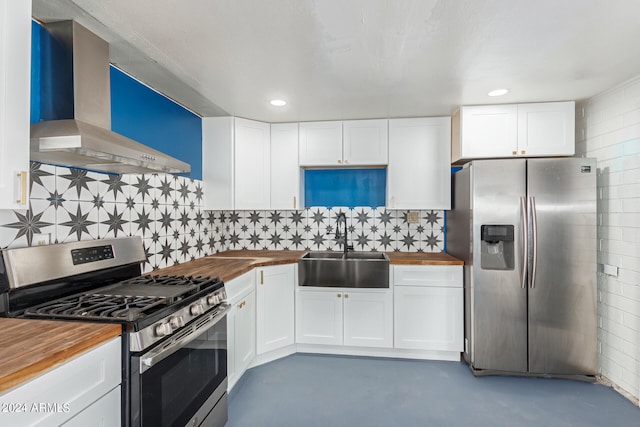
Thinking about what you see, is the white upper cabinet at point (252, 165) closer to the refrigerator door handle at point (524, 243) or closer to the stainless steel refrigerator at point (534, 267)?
the stainless steel refrigerator at point (534, 267)

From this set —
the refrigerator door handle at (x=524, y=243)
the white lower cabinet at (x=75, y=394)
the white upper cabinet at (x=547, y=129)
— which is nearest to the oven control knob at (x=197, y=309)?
the white lower cabinet at (x=75, y=394)

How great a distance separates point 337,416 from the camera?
1.94 meters

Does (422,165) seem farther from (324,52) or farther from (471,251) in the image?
(324,52)

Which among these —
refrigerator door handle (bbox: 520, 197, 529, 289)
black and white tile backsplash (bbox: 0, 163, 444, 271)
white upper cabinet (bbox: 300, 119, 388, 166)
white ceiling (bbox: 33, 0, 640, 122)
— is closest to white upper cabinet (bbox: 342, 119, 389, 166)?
white upper cabinet (bbox: 300, 119, 388, 166)

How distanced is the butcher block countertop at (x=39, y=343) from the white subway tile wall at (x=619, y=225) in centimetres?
315

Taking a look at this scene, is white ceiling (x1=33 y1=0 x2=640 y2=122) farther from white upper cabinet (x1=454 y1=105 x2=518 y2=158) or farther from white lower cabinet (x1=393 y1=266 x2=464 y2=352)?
white lower cabinet (x1=393 y1=266 x2=464 y2=352)

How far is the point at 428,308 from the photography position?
2.64 meters

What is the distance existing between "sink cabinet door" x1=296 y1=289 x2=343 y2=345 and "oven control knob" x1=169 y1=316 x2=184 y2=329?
146 centimetres

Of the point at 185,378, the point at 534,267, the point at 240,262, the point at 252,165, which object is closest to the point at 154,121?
the point at 252,165

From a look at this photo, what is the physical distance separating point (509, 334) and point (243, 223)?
2.72m

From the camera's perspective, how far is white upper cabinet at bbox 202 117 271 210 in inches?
113

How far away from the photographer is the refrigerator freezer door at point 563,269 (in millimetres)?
2291

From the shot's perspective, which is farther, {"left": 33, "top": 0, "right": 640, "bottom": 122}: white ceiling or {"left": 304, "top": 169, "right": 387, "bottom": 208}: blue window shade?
{"left": 304, "top": 169, "right": 387, "bottom": 208}: blue window shade

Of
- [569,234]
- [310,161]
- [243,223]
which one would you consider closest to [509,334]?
[569,234]
